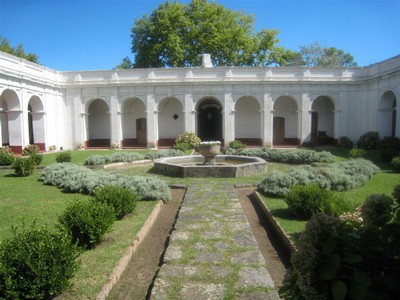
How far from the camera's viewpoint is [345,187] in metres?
9.98

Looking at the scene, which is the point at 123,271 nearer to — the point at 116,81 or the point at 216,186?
the point at 216,186

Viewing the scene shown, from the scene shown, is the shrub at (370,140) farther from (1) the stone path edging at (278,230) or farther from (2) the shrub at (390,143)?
(1) the stone path edging at (278,230)

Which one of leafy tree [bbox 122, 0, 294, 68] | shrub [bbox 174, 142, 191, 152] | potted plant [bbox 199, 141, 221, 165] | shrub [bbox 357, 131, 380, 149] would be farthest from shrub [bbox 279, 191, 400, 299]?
leafy tree [bbox 122, 0, 294, 68]

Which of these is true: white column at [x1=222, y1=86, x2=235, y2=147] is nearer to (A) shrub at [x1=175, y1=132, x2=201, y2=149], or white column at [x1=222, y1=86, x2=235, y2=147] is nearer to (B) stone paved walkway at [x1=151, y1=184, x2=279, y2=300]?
(A) shrub at [x1=175, y1=132, x2=201, y2=149]

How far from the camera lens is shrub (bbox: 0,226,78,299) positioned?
3605 millimetres

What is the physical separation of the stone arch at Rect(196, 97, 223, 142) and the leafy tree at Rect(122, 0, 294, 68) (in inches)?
260

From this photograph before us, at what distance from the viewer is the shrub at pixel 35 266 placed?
142 inches

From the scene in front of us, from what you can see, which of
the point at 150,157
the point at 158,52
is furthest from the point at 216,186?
the point at 158,52

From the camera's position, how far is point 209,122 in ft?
96.5

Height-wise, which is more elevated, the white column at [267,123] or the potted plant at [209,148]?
the white column at [267,123]

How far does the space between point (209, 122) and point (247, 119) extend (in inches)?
128

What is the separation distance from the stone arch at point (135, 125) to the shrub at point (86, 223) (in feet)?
76.4

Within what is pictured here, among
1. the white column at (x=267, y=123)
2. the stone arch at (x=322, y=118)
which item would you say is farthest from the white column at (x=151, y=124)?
the stone arch at (x=322, y=118)

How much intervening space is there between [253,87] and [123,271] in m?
22.9
